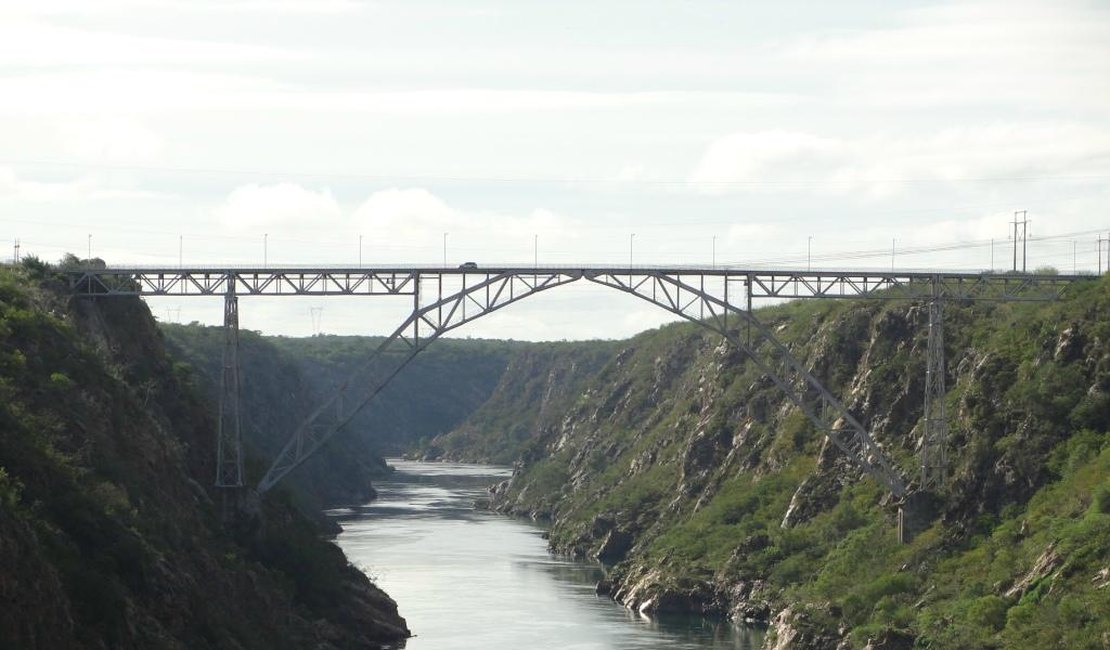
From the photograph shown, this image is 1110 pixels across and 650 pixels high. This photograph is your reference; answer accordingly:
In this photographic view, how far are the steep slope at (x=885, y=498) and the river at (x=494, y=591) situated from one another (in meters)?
3.12

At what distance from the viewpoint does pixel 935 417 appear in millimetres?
92500

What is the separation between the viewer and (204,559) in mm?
77812

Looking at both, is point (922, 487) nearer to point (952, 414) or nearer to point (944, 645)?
point (952, 414)

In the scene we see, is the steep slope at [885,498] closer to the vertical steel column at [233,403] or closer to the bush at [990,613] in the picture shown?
the bush at [990,613]

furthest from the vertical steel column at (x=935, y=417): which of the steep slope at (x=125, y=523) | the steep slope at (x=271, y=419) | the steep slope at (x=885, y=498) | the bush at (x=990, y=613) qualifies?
the steep slope at (x=271, y=419)

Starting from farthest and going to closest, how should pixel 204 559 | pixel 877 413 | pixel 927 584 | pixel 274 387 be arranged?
pixel 274 387 → pixel 877 413 → pixel 927 584 → pixel 204 559

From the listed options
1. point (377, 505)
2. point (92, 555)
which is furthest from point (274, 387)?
point (92, 555)

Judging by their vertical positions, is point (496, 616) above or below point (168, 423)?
below

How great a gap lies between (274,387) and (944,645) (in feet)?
413

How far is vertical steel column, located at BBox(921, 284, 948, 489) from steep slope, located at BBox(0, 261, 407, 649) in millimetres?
25609

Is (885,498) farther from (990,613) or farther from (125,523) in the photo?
(125,523)

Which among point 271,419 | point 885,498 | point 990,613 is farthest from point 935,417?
point 271,419

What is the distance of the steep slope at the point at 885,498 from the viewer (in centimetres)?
8175

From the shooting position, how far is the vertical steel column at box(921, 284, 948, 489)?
8994cm
